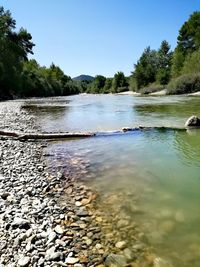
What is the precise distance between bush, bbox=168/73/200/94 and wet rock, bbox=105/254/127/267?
2972 inches

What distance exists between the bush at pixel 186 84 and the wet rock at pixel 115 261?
248 feet

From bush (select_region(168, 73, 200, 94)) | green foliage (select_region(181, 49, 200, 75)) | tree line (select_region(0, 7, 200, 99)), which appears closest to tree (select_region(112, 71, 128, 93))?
tree line (select_region(0, 7, 200, 99))

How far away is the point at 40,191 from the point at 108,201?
1739mm

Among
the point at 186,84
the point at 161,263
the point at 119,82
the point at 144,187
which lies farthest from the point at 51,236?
the point at 119,82

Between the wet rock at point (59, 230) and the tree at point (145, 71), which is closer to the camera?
the wet rock at point (59, 230)

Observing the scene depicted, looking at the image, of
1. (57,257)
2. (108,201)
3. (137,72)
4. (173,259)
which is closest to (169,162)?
(108,201)

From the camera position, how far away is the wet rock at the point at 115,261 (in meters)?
5.09

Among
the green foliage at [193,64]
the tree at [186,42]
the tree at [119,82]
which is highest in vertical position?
the tree at [186,42]

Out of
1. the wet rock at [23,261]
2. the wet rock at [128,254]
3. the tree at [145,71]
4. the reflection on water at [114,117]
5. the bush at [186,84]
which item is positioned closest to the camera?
the wet rock at [23,261]

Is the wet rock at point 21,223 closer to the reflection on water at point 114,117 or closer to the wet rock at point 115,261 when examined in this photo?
the wet rock at point 115,261

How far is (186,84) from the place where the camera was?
77875mm

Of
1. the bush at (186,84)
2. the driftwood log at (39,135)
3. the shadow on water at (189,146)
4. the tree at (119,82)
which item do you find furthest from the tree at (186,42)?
the driftwood log at (39,135)

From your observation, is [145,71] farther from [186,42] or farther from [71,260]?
[71,260]

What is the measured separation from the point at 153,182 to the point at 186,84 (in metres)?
72.7
